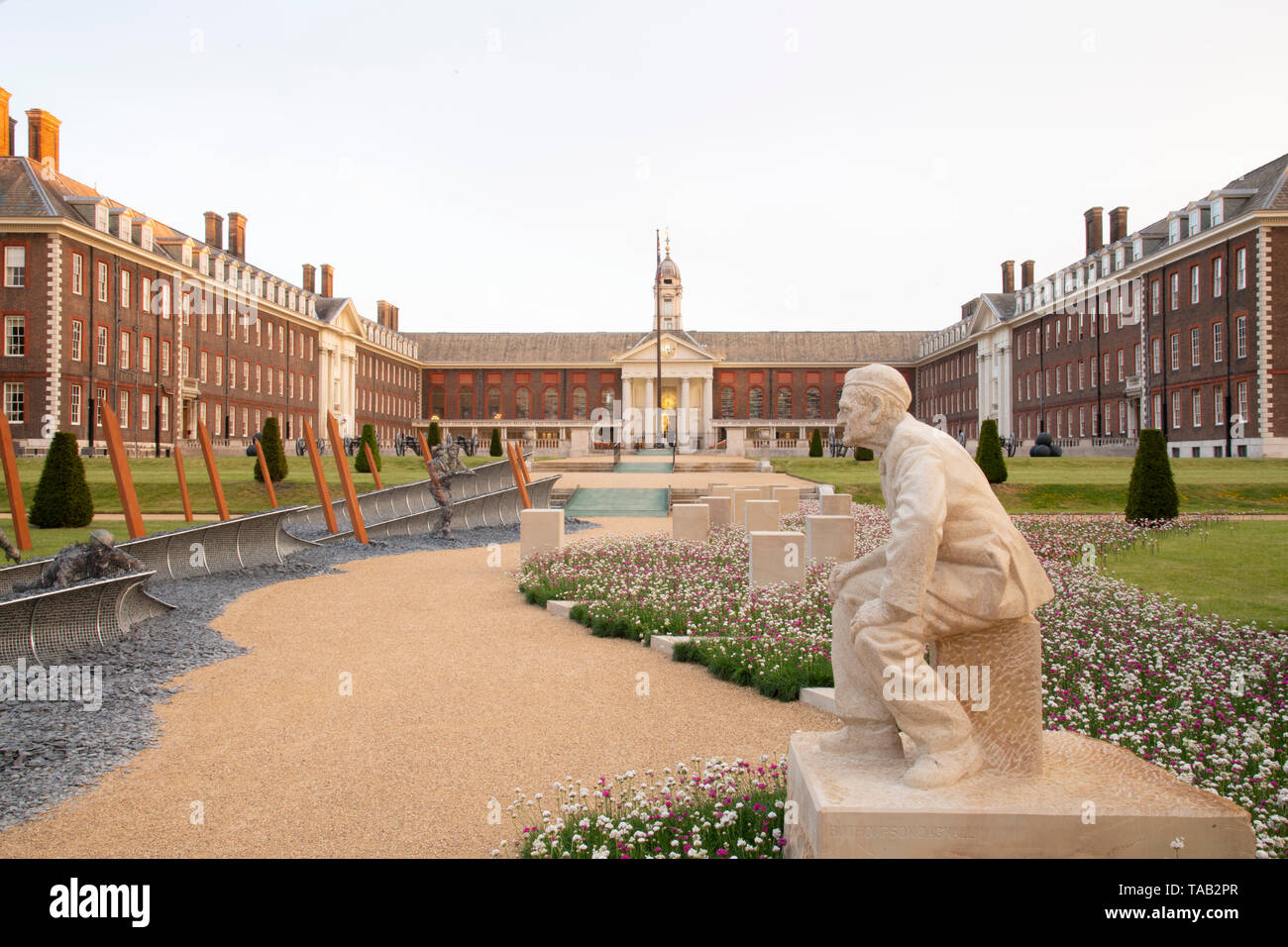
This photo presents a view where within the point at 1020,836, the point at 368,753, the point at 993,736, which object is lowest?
the point at 368,753

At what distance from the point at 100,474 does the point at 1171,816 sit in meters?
28.4

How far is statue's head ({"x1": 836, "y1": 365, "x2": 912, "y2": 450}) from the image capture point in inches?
125

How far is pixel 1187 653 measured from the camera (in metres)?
6.36

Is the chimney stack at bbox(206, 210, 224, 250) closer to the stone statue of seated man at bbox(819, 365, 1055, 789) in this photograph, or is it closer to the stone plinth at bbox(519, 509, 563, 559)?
the stone plinth at bbox(519, 509, 563, 559)

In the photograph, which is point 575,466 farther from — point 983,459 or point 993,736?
point 993,736

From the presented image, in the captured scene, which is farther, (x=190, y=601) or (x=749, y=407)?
(x=749, y=407)

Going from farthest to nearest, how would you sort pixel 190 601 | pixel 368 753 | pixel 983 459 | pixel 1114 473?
pixel 1114 473 < pixel 983 459 < pixel 190 601 < pixel 368 753

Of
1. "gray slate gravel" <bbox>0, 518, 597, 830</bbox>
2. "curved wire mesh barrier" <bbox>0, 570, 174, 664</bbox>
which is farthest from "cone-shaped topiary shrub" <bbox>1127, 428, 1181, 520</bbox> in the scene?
"curved wire mesh barrier" <bbox>0, 570, 174, 664</bbox>

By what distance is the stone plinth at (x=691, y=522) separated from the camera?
14.1 metres

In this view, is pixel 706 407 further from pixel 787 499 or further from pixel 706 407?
pixel 787 499

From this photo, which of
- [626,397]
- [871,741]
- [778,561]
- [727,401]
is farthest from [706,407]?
[871,741]

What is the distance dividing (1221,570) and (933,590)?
9.71 metres

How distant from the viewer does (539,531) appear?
12484 mm

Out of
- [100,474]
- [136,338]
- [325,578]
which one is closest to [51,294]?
[136,338]
